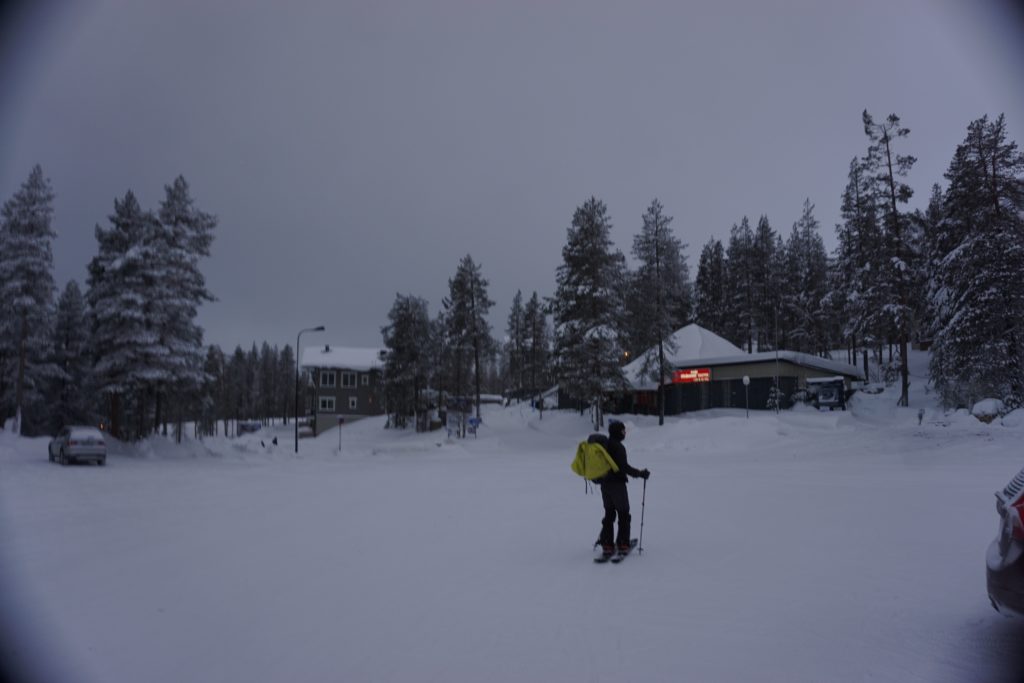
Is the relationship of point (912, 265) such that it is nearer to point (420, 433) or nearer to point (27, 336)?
point (420, 433)

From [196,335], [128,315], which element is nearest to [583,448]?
[128,315]

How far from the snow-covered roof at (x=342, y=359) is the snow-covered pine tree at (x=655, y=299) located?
108ft

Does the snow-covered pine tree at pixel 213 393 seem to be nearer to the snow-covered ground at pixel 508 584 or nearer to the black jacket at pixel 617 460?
the snow-covered ground at pixel 508 584

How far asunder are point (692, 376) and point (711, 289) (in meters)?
27.3

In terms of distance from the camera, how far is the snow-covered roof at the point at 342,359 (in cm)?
7138

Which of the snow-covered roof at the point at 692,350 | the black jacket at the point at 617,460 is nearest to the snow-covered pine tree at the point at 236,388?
the snow-covered roof at the point at 692,350

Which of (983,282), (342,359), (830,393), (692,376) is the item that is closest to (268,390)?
(342,359)

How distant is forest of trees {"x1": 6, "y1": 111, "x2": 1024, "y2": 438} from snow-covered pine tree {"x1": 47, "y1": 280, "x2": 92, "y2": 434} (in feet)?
0.38

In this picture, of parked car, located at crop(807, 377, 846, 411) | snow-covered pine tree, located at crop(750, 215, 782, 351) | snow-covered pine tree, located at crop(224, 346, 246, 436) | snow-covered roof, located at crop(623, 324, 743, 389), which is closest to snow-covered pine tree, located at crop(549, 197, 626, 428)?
snow-covered roof, located at crop(623, 324, 743, 389)

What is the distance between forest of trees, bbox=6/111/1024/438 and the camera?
92.9 ft

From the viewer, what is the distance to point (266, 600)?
21.8ft

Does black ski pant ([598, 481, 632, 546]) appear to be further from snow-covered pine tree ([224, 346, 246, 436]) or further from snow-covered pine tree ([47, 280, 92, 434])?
snow-covered pine tree ([224, 346, 246, 436])

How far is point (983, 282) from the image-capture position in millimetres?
27469

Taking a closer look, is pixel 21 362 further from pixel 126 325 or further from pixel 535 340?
pixel 535 340
